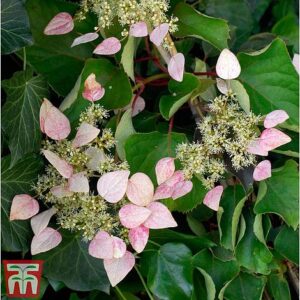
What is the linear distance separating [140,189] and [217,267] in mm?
198

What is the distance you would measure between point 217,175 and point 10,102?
0.26 m

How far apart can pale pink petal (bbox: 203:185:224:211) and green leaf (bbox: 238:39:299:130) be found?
12 cm

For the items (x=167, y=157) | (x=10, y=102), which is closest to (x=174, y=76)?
(x=167, y=157)

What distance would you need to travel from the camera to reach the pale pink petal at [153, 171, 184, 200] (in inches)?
25.6

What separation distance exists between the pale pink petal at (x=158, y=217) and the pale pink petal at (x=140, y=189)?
1 centimetres

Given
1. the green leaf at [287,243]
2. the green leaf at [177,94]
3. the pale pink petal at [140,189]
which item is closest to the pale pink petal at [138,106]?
the green leaf at [177,94]

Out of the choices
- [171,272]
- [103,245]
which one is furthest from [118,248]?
[171,272]

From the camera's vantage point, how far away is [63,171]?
2.06 ft

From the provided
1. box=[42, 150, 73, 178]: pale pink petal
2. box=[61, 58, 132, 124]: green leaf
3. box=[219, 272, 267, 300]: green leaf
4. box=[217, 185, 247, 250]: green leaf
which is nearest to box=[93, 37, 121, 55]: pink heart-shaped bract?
box=[61, 58, 132, 124]: green leaf

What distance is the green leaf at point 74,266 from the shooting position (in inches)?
29.3

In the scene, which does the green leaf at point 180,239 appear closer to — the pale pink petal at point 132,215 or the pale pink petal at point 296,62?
the pale pink petal at point 132,215

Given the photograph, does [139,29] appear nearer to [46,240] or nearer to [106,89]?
[106,89]

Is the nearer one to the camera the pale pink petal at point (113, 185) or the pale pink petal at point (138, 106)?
the pale pink petal at point (113, 185)

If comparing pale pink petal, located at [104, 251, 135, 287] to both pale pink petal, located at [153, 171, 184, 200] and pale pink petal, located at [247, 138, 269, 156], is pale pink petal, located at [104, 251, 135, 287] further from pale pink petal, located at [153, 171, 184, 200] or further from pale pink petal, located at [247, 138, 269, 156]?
pale pink petal, located at [247, 138, 269, 156]
